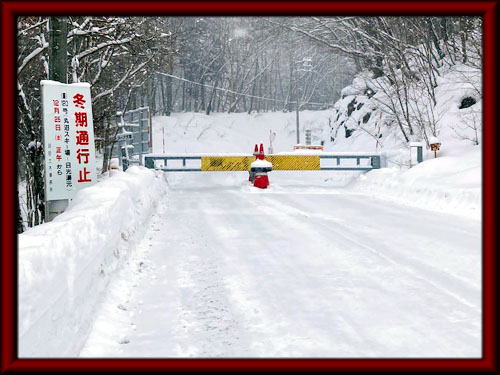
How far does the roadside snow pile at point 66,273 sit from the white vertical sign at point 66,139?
0.84 meters

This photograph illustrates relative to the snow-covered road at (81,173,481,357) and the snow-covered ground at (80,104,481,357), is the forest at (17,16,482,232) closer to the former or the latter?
the snow-covered ground at (80,104,481,357)

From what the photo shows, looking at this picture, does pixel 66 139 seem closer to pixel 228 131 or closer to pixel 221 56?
pixel 228 131

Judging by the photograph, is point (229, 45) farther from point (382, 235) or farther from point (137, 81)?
point (382, 235)

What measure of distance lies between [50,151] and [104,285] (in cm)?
281

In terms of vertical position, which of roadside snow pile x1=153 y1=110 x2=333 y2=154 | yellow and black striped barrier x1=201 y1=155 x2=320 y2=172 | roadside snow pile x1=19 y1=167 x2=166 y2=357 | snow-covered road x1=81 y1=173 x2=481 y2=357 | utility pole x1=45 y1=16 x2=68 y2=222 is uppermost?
roadside snow pile x1=153 y1=110 x2=333 y2=154

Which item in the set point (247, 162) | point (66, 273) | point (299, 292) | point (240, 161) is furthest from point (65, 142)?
point (247, 162)

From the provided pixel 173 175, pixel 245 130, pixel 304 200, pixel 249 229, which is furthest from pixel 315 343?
pixel 245 130

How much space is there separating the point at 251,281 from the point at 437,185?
333 inches

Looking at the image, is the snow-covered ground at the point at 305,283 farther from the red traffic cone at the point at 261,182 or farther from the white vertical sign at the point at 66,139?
the red traffic cone at the point at 261,182

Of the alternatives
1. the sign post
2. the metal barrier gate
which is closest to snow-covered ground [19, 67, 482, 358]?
the sign post

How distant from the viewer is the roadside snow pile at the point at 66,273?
283 centimetres

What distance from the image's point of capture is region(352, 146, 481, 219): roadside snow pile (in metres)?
10.9

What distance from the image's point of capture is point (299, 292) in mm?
5176
